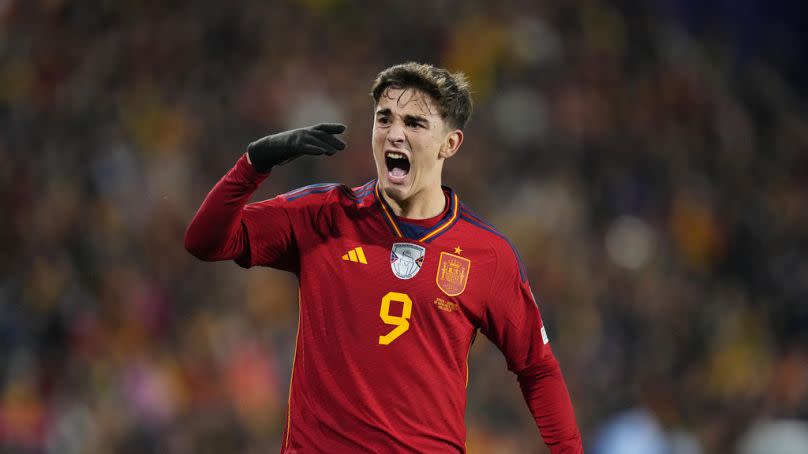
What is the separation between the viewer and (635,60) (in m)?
10.4

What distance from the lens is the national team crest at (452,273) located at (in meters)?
3.14

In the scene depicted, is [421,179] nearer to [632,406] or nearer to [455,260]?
[455,260]

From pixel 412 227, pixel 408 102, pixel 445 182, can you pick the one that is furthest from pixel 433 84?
pixel 445 182

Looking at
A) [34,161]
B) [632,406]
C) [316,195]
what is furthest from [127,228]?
[316,195]

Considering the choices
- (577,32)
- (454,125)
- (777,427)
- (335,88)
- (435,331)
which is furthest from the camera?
(577,32)

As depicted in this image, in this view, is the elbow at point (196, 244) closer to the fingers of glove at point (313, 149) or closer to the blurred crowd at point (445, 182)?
the fingers of glove at point (313, 149)

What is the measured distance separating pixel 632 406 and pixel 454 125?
4261 millimetres

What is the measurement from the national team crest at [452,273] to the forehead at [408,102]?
0.46 metres

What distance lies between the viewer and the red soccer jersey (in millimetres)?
2977

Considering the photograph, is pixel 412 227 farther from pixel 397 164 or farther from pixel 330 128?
pixel 330 128

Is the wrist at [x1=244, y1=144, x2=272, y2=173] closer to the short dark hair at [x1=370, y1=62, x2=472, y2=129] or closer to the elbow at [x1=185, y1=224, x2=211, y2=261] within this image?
the elbow at [x1=185, y1=224, x2=211, y2=261]

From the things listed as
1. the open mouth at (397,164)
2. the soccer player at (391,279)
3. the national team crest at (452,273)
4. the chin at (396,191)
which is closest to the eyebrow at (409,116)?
the soccer player at (391,279)

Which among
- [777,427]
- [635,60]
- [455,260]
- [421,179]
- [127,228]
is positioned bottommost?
[777,427]

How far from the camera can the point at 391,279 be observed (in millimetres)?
3100
